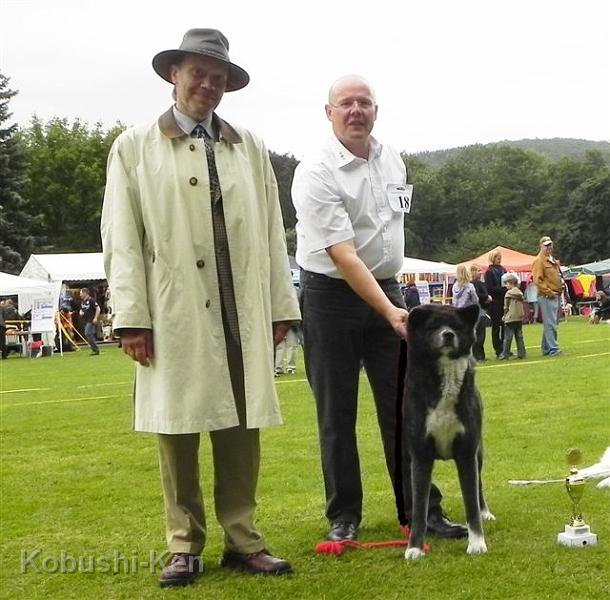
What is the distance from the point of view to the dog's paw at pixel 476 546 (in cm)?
379

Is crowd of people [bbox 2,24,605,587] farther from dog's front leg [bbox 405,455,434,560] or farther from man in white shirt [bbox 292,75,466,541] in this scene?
dog's front leg [bbox 405,455,434,560]

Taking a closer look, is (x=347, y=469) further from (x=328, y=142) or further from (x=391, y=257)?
(x=328, y=142)

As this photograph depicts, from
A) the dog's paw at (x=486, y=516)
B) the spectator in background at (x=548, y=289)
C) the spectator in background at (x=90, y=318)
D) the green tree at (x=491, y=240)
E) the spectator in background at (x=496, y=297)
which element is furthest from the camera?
the green tree at (x=491, y=240)

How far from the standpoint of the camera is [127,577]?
149 inches

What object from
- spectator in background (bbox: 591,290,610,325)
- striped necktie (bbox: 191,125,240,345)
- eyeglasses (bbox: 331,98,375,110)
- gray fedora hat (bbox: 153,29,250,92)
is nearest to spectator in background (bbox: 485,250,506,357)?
spectator in background (bbox: 591,290,610,325)

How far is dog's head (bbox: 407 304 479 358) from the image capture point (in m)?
3.54

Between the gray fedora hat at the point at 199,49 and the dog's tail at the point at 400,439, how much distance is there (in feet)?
4.75

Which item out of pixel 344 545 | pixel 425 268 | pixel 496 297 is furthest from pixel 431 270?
pixel 344 545

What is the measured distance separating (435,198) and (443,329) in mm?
82327

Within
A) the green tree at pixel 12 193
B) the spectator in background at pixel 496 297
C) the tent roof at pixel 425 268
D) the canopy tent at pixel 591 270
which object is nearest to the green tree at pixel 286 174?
the green tree at pixel 12 193

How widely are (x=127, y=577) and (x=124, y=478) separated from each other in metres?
2.35

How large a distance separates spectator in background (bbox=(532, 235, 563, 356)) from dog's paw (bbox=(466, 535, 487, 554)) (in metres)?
10.5

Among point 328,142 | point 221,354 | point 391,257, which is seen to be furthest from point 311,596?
A: point 328,142

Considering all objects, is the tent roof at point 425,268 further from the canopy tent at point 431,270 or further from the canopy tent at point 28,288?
the canopy tent at point 28,288
